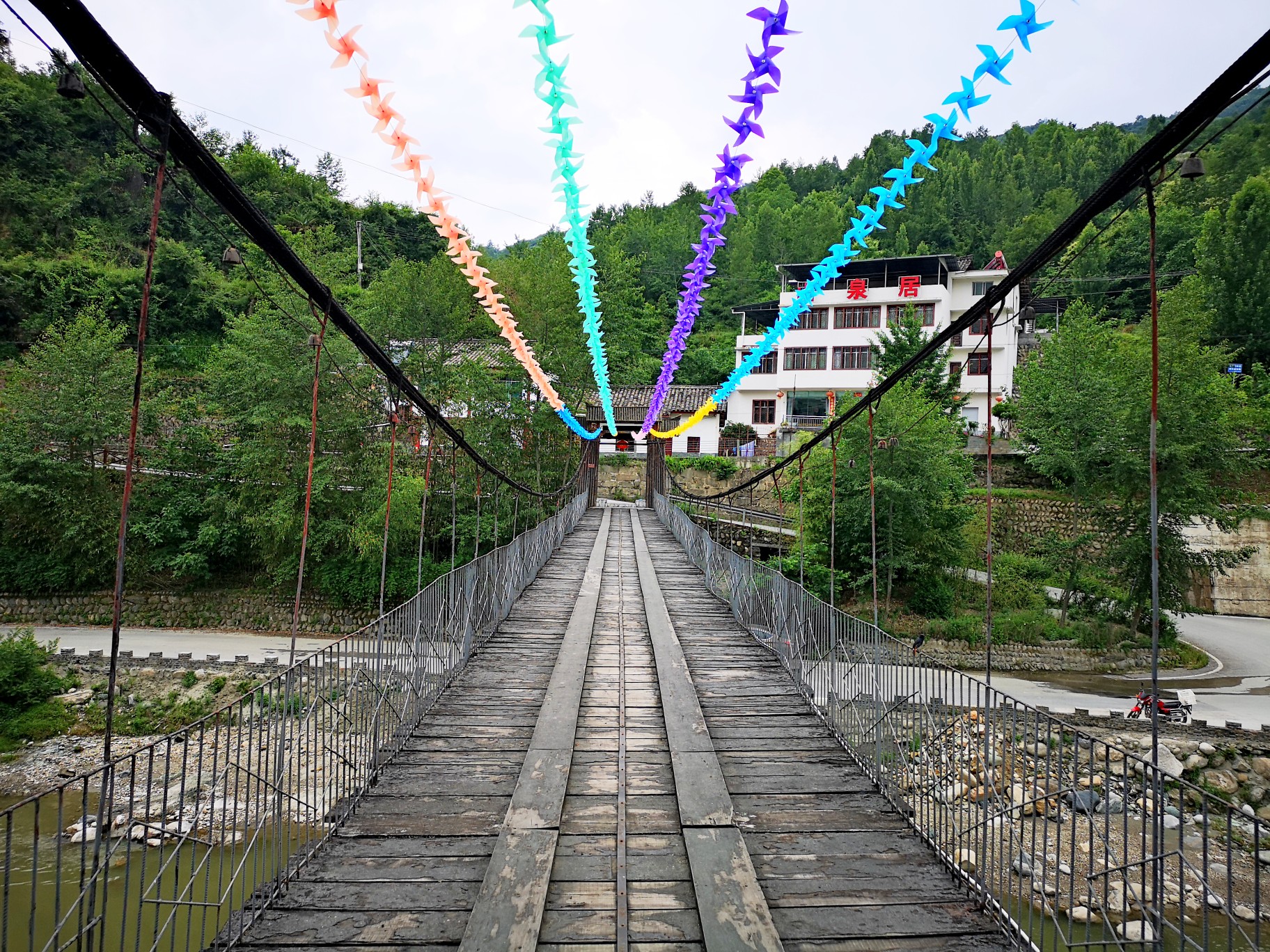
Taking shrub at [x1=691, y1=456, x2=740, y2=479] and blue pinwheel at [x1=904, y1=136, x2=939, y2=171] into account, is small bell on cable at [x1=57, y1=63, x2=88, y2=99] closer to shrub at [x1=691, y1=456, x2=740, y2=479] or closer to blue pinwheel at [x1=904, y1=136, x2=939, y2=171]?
blue pinwheel at [x1=904, y1=136, x2=939, y2=171]

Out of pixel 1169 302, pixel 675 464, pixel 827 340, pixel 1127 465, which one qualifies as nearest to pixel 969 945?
pixel 1127 465

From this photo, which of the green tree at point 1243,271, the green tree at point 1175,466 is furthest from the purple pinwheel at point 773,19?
the green tree at point 1243,271

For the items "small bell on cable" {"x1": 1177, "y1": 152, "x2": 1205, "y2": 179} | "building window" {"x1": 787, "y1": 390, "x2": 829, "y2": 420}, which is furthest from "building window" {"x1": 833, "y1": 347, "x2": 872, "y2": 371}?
"small bell on cable" {"x1": 1177, "y1": 152, "x2": 1205, "y2": 179}

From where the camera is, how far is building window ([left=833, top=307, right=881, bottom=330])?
3098 cm

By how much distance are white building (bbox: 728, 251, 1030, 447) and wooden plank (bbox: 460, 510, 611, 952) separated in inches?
1007

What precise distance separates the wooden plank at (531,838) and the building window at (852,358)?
88.1 feet

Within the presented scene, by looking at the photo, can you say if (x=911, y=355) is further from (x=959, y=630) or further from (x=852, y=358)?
(x=959, y=630)

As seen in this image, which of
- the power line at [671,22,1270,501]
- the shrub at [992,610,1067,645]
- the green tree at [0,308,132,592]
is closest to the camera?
the power line at [671,22,1270,501]

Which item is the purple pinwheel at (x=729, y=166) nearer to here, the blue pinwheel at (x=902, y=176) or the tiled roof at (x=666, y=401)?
the blue pinwheel at (x=902, y=176)

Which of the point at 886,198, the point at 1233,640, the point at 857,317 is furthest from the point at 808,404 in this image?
the point at 886,198

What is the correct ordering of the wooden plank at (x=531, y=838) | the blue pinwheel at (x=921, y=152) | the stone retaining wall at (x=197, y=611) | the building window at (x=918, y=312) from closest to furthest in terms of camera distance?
the wooden plank at (x=531, y=838) < the blue pinwheel at (x=921, y=152) < the stone retaining wall at (x=197, y=611) < the building window at (x=918, y=312)

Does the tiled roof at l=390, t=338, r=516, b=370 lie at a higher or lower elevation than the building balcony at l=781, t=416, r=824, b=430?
higher

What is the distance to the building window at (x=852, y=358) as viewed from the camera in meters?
30.9

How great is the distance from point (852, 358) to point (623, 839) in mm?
29554
